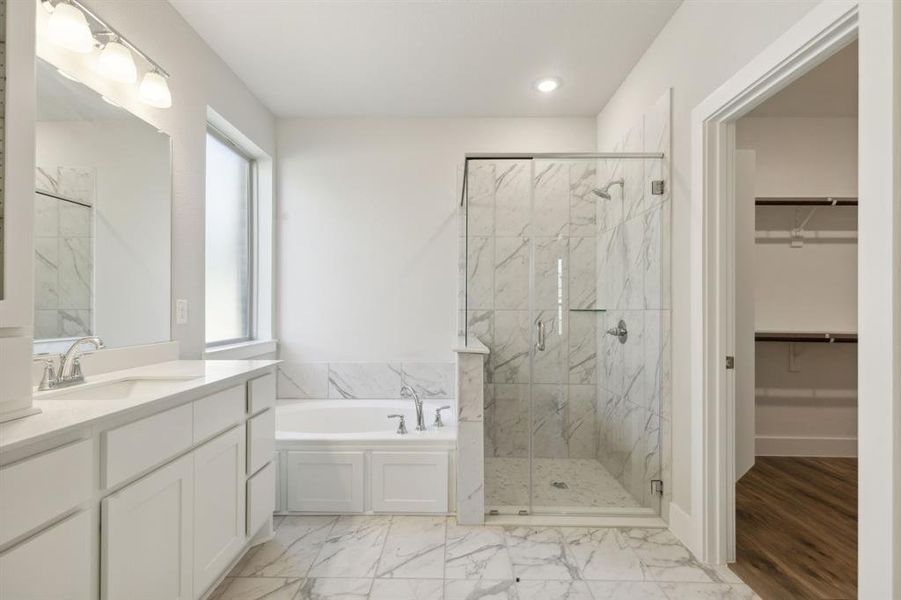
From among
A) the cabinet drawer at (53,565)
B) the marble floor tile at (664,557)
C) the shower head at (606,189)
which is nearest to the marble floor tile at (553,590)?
the marble floor tile at (664,557)

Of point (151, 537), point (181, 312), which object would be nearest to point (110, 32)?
point (181, 312)

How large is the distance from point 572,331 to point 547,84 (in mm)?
1602

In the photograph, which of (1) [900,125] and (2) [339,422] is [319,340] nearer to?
(2) [339,422]

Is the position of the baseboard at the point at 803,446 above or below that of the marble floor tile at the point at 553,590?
above

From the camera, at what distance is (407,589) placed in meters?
1.84

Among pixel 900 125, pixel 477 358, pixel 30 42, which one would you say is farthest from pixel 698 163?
pixel 30 42

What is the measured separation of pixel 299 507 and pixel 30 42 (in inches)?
87.7

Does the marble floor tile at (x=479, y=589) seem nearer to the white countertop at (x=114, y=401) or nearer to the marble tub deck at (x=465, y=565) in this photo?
the marble tub deck at (x=465, y=565)

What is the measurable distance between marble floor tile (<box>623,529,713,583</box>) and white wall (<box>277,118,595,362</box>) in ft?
5.73

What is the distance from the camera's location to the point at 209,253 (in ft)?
9.70

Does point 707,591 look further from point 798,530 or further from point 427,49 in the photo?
point 427,49

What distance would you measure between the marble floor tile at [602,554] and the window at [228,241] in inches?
94.9

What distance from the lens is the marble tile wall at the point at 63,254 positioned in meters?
1.55

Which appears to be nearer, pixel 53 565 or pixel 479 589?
pixel 53 565
